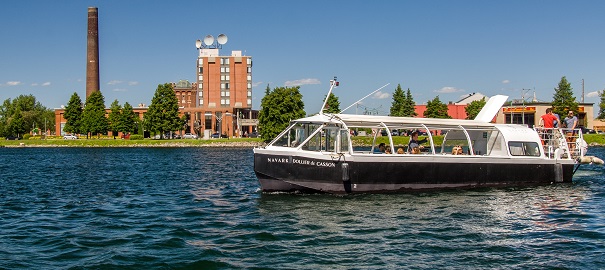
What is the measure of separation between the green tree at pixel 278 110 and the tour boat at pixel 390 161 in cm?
8025

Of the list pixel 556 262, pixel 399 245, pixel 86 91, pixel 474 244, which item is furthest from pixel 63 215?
pixel 86 91

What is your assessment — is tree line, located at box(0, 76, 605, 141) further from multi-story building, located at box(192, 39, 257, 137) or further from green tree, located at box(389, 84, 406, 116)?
multi-story building, located at box(192, 39, 257, 137)

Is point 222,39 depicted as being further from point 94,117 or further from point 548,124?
point 548,124

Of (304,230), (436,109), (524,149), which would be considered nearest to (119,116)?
(436,109)

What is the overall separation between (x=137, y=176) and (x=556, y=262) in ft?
108

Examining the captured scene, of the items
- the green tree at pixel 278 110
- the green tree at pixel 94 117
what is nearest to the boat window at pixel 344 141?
the green tree at pixel 278 110

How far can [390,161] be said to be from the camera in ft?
82.8

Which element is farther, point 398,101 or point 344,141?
point 398,101

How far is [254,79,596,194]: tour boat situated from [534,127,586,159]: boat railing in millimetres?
335

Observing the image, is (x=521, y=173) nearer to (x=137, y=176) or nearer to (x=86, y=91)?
(x=137, y=176)

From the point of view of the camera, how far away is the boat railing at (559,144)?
31062 millimetres

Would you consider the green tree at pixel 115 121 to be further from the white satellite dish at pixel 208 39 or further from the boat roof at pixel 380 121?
the boat roof at pixel 380 121

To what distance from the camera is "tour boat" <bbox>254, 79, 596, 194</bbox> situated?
24.3m

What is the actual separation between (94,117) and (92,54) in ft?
74.9
